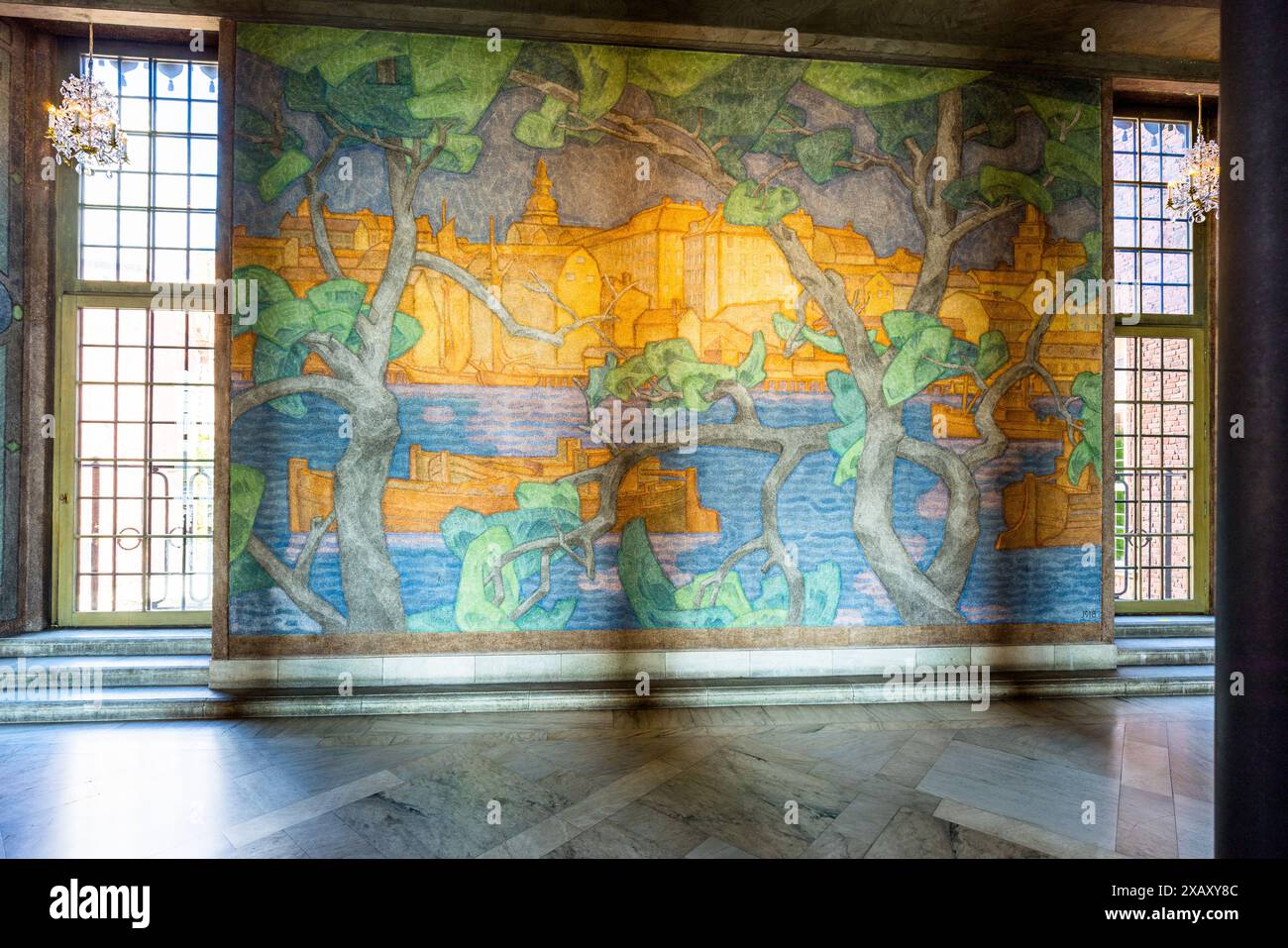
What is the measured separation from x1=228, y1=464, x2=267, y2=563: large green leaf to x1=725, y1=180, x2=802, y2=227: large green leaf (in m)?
3.98

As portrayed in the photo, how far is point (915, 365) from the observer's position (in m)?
4.36

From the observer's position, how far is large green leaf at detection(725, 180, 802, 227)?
4238 mm

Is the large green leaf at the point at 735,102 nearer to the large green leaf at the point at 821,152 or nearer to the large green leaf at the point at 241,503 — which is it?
the large green leaf at the point at 821,152

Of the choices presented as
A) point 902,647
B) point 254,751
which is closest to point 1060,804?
point 902,647

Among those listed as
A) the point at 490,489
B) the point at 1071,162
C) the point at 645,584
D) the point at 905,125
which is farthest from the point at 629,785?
the point at 1071,162

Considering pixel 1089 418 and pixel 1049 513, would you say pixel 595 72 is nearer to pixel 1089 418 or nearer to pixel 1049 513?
pixel 1089 418

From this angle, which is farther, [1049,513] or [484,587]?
[1049,513]

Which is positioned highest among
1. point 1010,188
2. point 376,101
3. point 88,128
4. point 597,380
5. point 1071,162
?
point 376,101

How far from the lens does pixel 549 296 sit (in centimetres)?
414

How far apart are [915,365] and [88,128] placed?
623cm

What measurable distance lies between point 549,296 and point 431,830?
132 inches

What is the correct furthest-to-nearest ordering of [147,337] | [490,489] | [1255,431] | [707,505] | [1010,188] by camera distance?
[147,337], [1010,188], [707,505], [490,489], [1255,431]

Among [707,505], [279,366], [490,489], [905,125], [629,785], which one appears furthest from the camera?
[905,125]

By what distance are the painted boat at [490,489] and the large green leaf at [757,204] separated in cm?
196
